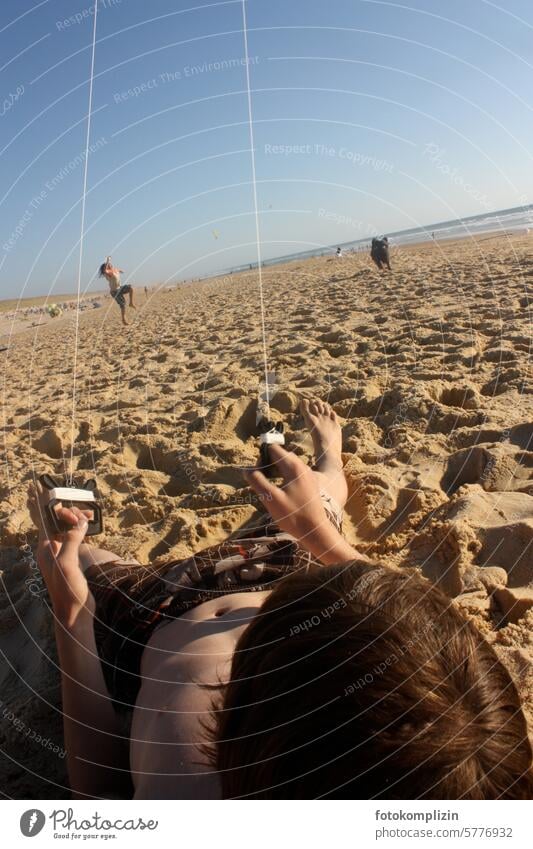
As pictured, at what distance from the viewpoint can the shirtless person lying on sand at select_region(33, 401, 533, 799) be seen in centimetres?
94

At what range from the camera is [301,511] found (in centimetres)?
212

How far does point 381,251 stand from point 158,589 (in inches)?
473

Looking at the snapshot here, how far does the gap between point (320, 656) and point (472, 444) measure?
2541 mm

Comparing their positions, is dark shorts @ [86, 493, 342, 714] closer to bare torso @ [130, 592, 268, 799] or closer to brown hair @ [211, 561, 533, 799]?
bare torso @ [130, 592, 268, 799]

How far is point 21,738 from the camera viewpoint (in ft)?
6.32

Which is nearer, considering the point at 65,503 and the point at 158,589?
the point at 158,589

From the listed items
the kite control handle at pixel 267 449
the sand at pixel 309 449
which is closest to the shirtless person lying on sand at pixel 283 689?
the sand at pixel 309 449

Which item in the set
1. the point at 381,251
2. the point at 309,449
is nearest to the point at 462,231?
the point at 381,251

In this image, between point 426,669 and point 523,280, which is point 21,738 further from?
point 523,280

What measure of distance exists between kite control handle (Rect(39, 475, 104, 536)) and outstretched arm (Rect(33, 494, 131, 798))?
228 mm

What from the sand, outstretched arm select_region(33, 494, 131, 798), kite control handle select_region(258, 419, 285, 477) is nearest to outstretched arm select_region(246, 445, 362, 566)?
kite control handle select_region(258, 419, 285, 477)
